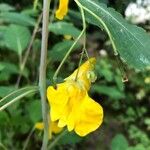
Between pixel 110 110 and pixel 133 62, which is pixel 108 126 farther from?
pixel 133 62

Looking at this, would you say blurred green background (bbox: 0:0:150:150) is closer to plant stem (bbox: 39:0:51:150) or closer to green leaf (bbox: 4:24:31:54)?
green leaf (bbox: 4:24:31:54)

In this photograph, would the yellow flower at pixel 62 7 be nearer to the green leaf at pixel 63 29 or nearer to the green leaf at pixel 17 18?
the green leaf at pixel 63 29

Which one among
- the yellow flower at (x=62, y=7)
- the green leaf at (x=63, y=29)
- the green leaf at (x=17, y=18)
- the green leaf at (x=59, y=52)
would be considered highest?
the yellow flower at (x=62, y=7)

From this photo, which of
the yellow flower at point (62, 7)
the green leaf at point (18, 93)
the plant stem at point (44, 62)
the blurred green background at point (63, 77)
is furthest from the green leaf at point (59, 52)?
the yellow flower at point (62, 7)

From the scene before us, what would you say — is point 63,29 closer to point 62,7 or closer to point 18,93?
point 18,93

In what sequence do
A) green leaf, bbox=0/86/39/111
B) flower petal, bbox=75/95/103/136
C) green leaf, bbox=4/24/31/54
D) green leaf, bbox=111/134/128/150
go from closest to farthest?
flower petal, bbox=75/95/103/136, green leaf, bbox=0/86/39/111, green leaf, bbox=111/134/128/150, green leaf, bbox=4/24/31/54

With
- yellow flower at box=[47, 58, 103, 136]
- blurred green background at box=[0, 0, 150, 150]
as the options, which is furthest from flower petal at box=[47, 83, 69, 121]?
blurred green background at box=[0, 0, 150, 150]

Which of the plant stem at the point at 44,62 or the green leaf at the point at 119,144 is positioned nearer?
the plant stem at the point at 44,62

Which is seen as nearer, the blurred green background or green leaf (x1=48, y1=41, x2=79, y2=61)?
the blurred green background
